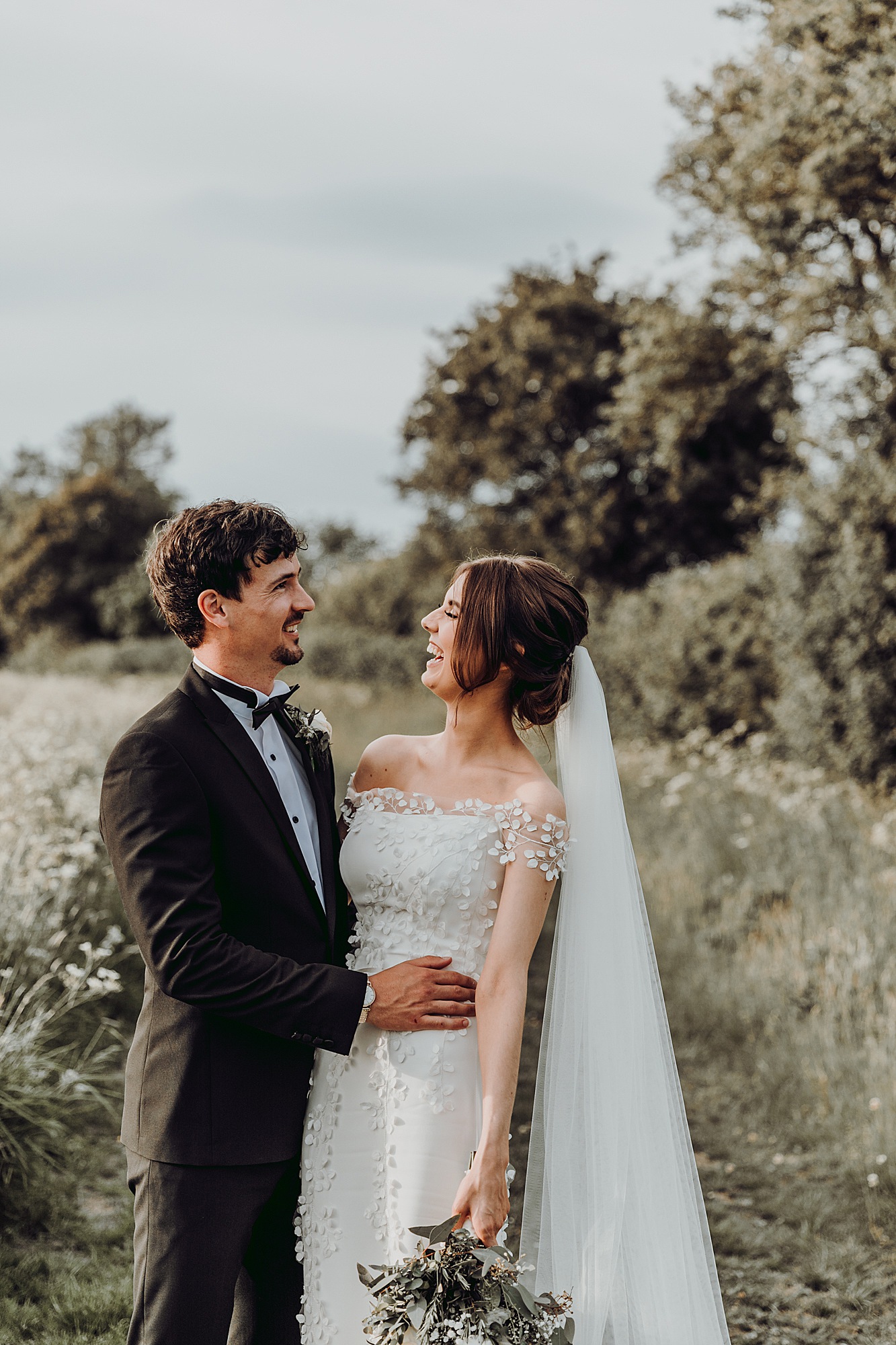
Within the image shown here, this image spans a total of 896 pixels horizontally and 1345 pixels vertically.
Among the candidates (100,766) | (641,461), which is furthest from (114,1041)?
(641,461)

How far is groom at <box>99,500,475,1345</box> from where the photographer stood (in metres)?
2.41

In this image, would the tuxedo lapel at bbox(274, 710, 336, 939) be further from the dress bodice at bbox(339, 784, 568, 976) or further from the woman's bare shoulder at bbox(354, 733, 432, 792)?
the woman's bare shoulder at bbox(354, 733, 432, 792)

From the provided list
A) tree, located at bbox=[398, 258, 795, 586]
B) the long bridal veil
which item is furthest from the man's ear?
tree, located at bbox=[398, 258, 795, 586]

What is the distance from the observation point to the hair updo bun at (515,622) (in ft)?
9.70

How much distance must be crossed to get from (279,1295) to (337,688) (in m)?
17.0

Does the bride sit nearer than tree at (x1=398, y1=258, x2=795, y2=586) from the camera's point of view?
Yes

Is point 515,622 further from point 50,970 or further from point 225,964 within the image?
point 50,970

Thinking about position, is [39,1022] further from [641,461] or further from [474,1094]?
[641,461]

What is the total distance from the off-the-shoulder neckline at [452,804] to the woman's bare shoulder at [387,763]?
0.02 metres

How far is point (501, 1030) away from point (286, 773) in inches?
33.5

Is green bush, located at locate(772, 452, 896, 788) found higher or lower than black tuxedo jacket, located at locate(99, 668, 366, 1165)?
higher

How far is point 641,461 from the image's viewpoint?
23.2 metres

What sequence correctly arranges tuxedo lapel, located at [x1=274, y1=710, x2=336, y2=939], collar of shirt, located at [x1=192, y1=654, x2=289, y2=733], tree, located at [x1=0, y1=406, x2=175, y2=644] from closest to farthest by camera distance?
collar of shirt, located at [x1=192, y1=654, x2=289, y2=733], tuxedo lapel, located at [x1=274, y1=710, x2=336, y2=939], tree, located at [x1=0, y1=406, x2=175, y2=644]

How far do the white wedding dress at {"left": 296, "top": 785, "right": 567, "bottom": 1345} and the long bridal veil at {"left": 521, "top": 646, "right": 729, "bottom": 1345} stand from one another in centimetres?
34
